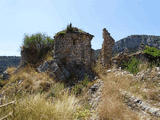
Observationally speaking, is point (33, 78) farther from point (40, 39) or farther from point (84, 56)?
point (40, 39)

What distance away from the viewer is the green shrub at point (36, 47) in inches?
440

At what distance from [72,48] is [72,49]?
0.07m

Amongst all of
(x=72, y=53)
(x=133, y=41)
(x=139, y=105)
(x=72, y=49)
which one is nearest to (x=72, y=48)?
(x=72, y=49)

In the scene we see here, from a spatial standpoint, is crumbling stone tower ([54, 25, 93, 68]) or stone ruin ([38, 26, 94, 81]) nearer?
stone ruin ([38, 26, 94, 81])

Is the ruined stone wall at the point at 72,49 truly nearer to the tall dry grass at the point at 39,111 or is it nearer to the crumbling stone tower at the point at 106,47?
the crumbling stone tower at the point at 106,47

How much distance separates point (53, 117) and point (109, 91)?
6.95ft

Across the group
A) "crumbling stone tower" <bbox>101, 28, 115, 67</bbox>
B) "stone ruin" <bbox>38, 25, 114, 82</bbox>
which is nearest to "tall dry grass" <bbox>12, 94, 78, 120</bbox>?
"stone ruin" <bbox>38, 25, 114, 82</bbox>

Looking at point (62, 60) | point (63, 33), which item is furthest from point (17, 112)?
point (63, 33)

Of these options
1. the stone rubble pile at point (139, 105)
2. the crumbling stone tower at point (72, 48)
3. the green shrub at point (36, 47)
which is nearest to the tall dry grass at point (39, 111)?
the stone rubble pile at point (139, 105)

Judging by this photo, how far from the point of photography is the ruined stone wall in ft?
29.4

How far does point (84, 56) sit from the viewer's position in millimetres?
9234

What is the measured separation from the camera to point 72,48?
29.7 ft

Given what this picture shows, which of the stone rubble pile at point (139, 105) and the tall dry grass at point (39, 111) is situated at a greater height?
the tall dry grass at point (39, 111)

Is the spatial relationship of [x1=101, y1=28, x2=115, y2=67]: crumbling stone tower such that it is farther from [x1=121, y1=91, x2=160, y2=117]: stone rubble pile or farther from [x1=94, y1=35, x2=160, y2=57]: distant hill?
[x1=94, y1=35, x2=160, y2=57]: distant hill
